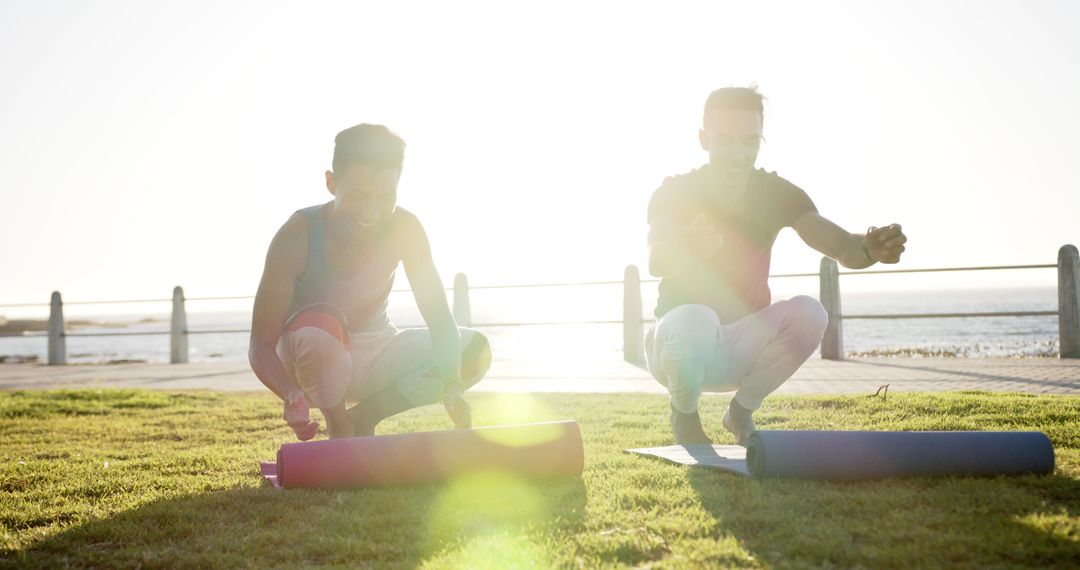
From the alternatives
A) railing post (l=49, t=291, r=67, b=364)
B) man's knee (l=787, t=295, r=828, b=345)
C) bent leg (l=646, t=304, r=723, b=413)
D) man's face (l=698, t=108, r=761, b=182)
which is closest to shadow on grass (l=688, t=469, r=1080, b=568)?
bent leg (l=646, t=304, r=723, b=413)

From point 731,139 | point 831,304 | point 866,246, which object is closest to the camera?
point 866,246

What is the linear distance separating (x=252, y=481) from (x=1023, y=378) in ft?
21.2

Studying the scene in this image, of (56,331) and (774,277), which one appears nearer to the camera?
(774,277)

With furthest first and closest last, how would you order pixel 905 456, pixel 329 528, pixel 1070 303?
pixel 1070 303 → pixel 905 456 → pixel 329 528

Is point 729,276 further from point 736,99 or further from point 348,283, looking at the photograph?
point 348,283

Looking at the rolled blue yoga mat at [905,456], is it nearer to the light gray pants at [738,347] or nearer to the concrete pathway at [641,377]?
the light gray pants at [738,347]

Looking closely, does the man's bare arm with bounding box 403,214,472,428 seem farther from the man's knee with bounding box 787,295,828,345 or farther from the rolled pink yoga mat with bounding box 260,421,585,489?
the man's knee with bounding box 787,295,828,345

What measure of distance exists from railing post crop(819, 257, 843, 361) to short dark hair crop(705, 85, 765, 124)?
22.3 feet

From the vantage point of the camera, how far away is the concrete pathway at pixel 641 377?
7312 millimetres

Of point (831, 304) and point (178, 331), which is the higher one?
point (831, 304)

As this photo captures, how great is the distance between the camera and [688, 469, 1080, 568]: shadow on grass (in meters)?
2.14

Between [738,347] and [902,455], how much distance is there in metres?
1.18

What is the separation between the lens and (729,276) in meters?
4.21

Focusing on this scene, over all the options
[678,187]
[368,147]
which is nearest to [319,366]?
[368,147]
